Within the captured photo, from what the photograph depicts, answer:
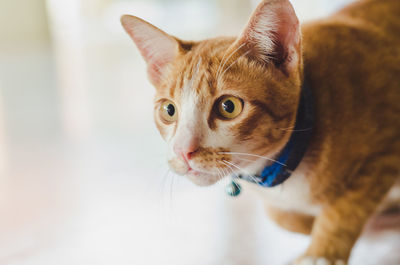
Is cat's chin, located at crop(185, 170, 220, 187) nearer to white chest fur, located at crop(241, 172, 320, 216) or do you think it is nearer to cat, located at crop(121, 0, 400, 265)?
cat, located at crop(121, 0, 400, 265)

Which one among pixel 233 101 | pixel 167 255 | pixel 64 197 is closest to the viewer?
pixel 233 101

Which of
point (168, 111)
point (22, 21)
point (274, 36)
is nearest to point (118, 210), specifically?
point (168, 111)

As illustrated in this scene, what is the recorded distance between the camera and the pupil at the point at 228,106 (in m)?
0.87

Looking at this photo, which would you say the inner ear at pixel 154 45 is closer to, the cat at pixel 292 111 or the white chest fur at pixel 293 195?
the cat at pixel 292 111

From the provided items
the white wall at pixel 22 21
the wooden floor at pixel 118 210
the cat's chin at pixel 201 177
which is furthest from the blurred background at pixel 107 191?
the white wall at pixel 22 21

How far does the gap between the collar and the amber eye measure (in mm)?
153

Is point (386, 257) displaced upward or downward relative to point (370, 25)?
downward

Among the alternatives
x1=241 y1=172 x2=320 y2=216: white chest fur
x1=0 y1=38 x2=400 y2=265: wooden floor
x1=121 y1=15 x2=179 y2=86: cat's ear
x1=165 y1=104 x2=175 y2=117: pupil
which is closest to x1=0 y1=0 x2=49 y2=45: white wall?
x1=0 y1=38 x2=400 y2=265: wooden floor

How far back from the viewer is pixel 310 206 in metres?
1.05

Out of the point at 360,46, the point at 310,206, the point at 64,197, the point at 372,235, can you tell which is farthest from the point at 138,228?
the point at 360,46

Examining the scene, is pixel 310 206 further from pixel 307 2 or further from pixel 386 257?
pixel 307 2

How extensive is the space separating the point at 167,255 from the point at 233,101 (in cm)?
50

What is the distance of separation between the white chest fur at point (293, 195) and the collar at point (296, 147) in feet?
0.12

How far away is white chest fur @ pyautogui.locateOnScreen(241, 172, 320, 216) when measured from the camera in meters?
1.00
